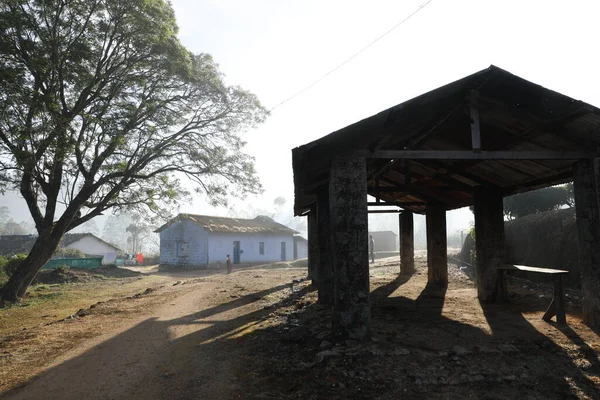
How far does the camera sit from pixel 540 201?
18406 millimetres

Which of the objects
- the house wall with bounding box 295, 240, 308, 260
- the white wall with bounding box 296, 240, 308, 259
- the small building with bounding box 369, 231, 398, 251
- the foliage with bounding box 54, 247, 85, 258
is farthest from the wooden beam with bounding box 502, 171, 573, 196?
the small building with bounding box 369, 231, 398, 251

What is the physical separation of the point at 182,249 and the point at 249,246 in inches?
257

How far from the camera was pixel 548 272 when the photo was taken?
6852mm

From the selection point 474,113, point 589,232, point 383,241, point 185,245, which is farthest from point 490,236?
point 383,241

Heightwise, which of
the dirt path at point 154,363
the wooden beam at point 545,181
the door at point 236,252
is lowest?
the dirt path at point 154,363

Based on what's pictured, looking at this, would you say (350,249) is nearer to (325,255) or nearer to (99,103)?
(325,255)

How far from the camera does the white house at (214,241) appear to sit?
32312 millimetres

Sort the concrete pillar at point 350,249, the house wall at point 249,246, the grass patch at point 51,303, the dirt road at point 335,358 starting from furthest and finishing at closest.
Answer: the house wall at point 249,246 → the grass patch at point 51,303 → the concrete pillar at point 350,249 → the dirt road at point 335,358

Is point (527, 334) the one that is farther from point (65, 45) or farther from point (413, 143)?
point (65, 45)

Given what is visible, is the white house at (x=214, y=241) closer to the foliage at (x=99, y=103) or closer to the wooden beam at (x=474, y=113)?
the foliage at (x=99, y=103)

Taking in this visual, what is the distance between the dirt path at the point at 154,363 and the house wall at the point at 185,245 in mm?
22848

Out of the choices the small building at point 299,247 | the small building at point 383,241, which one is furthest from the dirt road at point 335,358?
the small building at point 383,241

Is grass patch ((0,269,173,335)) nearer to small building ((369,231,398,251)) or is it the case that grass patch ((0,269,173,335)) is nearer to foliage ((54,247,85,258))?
foliage ((54,247,85,258))

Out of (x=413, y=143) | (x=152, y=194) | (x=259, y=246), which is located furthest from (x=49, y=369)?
(x=259, y=246)
